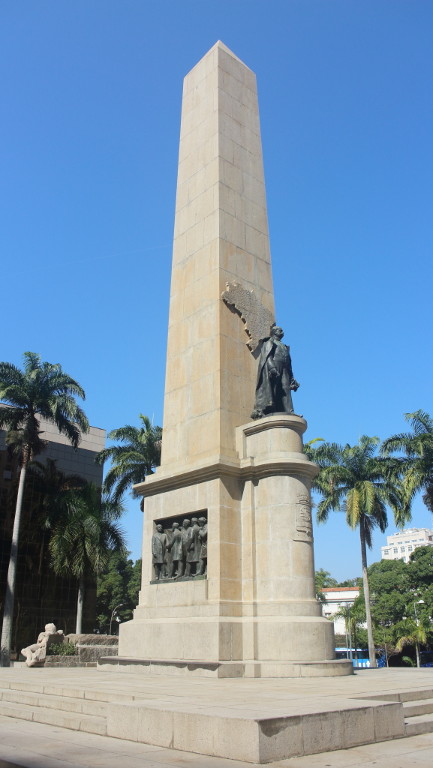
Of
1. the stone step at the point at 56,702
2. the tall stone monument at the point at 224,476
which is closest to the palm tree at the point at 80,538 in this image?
the tall stone monument at the point at 224,476

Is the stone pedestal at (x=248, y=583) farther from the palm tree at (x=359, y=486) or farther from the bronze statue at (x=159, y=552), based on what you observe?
the palm tree at (x=359, y=486)

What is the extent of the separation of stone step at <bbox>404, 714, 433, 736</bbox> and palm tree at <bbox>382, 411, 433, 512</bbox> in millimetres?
23950

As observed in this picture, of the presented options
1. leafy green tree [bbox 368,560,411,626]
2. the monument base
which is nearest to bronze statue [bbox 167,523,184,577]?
the monument base

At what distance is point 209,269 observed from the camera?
16531mm

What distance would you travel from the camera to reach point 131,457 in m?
32.4

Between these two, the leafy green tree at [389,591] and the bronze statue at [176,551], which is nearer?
the bronze statue at [176,551]

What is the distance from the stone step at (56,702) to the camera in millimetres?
8164

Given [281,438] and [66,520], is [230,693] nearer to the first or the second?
[281,438]

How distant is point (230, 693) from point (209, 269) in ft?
34.9

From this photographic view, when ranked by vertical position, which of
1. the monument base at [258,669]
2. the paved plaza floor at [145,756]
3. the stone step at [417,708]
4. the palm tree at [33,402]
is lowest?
the paved plaza floor at [145,756]

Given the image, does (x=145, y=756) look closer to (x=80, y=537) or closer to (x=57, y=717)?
(x=57, y=717)

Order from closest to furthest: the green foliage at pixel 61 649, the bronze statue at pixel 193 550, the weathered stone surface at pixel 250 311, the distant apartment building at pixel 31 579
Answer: the bronze statue at pixel 193 550, the weathered stone surface at pixel 250 311, the green foliage at pixel 61 649, the distant apartment building at pixel 31 579

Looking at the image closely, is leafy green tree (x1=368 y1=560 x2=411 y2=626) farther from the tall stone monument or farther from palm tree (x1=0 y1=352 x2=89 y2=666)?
the tall stone monument

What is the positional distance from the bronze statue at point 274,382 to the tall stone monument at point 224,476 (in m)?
0.50
